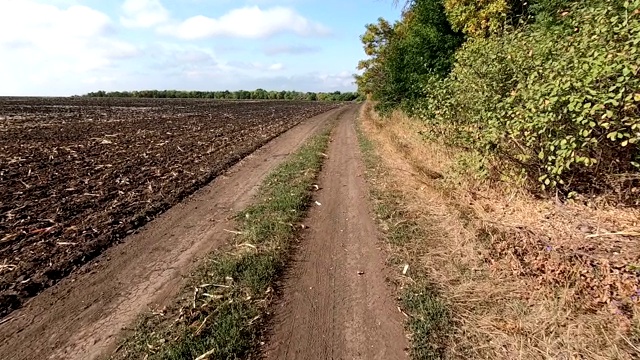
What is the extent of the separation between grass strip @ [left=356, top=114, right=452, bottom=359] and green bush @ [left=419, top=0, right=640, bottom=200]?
A: 192cm

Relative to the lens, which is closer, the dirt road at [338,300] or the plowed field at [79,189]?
the dirt road at [338,300]

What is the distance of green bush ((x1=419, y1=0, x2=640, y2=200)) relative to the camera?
4289mm

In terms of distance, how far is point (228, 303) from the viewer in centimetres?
455

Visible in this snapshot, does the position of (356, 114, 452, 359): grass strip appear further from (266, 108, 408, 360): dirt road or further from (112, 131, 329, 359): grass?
(112, 131, 329, 359): grass

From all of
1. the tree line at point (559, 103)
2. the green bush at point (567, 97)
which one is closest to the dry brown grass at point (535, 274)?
the tree line at point (559, 103)

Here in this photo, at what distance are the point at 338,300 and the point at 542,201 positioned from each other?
402cm

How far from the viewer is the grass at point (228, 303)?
12.5ft

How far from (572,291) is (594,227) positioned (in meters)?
1.59

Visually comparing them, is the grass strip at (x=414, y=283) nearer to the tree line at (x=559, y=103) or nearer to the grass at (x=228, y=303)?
the grass at (x=228, y=303)

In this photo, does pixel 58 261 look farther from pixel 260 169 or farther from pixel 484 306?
pixel 260 169

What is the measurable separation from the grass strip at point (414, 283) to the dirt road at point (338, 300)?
0.54 feet

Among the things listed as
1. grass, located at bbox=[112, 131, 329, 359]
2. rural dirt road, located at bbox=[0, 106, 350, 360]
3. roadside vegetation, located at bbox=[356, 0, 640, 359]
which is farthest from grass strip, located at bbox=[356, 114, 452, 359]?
grass, located at bbox=[112, 131, 329, 359]

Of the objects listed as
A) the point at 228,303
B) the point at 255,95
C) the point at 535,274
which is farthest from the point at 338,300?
the point at 255,95

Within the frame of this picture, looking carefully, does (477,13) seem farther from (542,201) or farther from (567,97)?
(567,97)
